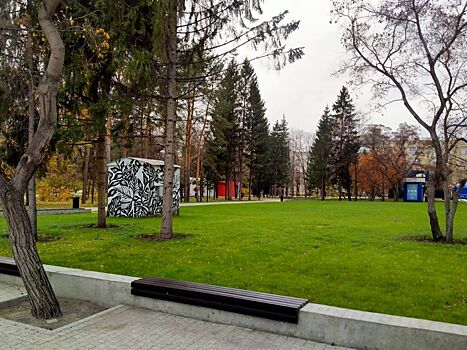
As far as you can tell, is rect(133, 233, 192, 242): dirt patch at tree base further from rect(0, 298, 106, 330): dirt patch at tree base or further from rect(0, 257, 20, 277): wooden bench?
rect(0, 298, 106, 330): dirt patch at tree base

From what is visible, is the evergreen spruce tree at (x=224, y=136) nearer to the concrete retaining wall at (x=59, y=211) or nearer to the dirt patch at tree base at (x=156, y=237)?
the concrete retaining wall at (x=59, y=211)

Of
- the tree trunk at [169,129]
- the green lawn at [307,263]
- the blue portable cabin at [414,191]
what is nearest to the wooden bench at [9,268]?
the green lawn at [307,263]

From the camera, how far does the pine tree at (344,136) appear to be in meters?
48.3

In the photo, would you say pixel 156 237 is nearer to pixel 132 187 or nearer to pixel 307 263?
pixel 307 263

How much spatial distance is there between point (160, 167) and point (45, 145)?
44.3 ft

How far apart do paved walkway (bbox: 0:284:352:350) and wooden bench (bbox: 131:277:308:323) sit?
0.20m

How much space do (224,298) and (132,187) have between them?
1369 centimetres

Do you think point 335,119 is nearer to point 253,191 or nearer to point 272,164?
point 272,164

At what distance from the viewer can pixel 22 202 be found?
459 centimetres

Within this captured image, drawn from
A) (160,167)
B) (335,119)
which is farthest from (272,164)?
(160,167)

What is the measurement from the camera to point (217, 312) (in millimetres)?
4496

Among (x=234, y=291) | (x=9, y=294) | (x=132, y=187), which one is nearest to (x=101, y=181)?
(x=132, y=187)

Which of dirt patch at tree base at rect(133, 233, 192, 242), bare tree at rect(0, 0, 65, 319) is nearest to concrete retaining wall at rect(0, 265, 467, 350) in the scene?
bare tree at rect(0, 0, 65, 319)

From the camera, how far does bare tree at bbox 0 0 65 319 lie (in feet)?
15.0
